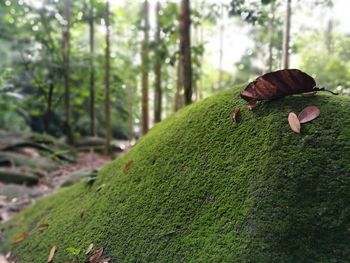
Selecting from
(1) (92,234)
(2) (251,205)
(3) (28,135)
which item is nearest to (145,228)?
(1) (92,234)

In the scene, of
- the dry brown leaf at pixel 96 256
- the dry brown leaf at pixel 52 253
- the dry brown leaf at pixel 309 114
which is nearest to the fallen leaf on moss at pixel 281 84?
the dry brown leaf at pixel 309 114

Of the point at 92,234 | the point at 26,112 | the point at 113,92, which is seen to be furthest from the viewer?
the point at 26,112

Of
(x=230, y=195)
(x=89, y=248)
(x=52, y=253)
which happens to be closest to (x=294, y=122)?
(x=230, y=195)

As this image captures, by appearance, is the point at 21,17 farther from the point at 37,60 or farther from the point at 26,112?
the point at 26,112

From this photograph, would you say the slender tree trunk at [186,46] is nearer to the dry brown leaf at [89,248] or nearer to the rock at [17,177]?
the dry brown leaf at [89,248]

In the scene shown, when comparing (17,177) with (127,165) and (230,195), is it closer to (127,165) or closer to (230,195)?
(127,165)
